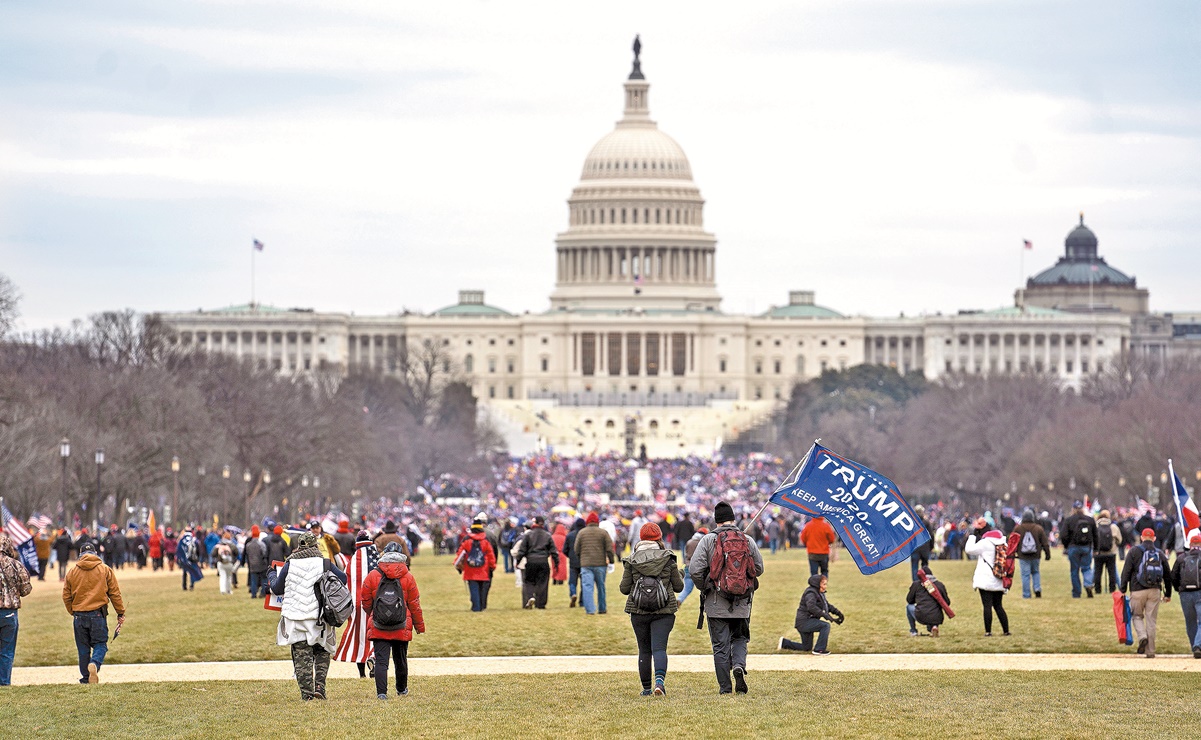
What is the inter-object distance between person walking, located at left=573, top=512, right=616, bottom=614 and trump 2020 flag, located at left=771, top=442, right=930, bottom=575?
8.44 metres

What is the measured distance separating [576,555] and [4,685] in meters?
13.1

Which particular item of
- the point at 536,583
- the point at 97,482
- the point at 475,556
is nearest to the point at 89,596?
the point at 475,556

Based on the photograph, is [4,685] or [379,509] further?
[379,509]

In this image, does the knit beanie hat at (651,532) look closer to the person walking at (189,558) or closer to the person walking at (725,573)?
the person walking at (725,573)

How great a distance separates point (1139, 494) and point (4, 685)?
65.6m

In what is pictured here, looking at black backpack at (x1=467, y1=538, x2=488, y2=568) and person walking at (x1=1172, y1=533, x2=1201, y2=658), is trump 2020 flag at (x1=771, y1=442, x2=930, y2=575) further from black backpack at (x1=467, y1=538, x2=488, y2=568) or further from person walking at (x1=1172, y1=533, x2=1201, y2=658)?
black backpack at (x1=467, y1=538, x2=488, y2=568)

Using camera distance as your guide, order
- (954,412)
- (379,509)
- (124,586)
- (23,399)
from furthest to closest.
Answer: (954,412) < (379,509) < (23,399) < (124,586)

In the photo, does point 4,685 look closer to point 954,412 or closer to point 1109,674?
point 1109,674

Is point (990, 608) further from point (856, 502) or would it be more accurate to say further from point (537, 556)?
point (537, 556)

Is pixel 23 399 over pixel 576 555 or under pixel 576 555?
over

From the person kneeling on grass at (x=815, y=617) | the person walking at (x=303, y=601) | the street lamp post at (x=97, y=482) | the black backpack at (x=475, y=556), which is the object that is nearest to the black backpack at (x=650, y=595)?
the person walking at (x=303, y=601)

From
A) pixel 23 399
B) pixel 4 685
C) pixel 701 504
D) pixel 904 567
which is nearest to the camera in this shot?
pixel 4 685

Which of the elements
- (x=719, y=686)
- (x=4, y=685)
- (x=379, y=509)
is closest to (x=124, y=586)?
(x=4, y=685)

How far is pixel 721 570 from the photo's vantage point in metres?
22.8
